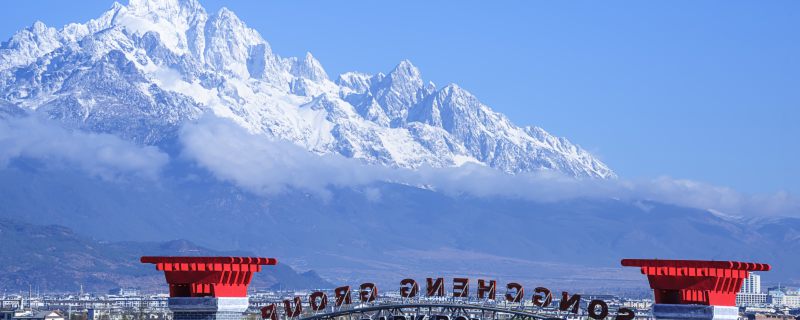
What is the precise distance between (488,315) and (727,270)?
1425cm

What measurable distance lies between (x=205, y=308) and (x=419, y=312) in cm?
1190

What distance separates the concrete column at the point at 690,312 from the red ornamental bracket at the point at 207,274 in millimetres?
14182

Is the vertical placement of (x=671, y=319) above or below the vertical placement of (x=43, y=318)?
below

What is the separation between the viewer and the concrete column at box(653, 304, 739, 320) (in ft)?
239

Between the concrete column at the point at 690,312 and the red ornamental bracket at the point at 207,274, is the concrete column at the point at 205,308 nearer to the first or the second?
the red ornamental bracket at the point at 207,274

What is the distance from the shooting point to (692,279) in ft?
240

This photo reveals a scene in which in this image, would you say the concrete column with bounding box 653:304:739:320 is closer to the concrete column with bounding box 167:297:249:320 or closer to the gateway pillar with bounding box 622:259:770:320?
the gateway pillar with bounding box 622:259:770:320

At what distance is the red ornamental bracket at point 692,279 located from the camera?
7262 centimetres

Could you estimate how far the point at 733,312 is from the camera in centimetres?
7419

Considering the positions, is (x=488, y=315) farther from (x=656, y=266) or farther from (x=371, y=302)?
(x=656, y=266)

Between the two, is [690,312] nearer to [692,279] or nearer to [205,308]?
[692,279]

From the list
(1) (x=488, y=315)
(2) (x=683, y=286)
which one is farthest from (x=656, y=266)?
(1) (x=488, y=315)

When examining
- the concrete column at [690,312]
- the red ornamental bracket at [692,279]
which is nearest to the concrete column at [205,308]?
the red ornamental bracket at [692,279]

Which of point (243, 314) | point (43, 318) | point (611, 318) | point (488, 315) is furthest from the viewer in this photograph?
point (43, 318)
